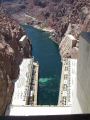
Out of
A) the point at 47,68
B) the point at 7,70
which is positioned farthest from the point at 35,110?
the point at 47,68

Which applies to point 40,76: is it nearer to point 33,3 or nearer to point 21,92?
point 21,92

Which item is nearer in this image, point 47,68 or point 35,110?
point 35,110

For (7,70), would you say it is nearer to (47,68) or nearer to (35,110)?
(35,110)

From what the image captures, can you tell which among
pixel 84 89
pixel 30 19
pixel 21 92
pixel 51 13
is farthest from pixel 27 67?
pixel 30 19

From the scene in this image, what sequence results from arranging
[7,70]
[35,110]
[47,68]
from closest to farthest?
[35,110]
[7,70]
[47,68]

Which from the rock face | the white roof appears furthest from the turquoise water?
the white roof

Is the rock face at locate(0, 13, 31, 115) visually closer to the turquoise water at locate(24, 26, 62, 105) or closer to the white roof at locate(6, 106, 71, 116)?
the white roof at locate(6, 106, 71, 116)

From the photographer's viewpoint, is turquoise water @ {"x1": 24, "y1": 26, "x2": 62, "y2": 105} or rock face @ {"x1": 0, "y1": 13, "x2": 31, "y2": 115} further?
turquoise water @ {"x1": 24, "y1": 26, "x2": 62, "y2": 105}

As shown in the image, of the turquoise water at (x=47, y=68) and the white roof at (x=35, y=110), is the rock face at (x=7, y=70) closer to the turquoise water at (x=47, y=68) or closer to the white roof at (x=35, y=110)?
the white roof at (x=35, y=110)

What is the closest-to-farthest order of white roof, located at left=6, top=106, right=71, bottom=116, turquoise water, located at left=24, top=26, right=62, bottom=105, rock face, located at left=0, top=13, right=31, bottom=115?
white roof, located at left=6, top=106, right=71, bottom=116
rock face, located at left=0, top=13, right=31, bottom=115
turquoise water, located at left=24, top=26, right=62, bottom=105
